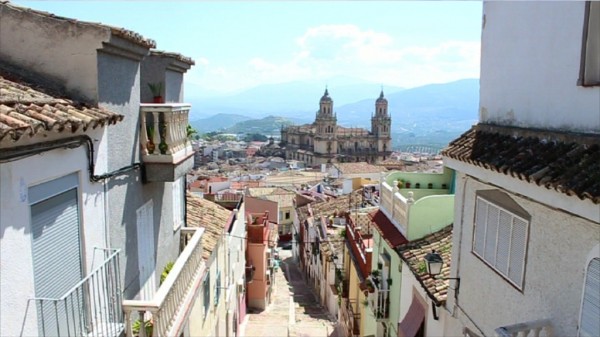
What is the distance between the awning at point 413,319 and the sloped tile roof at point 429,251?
102 centimetres

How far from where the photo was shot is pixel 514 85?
7.27 meters

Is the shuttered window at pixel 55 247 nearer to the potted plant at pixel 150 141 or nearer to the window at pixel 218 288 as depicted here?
the potted plant at pixel 150 141

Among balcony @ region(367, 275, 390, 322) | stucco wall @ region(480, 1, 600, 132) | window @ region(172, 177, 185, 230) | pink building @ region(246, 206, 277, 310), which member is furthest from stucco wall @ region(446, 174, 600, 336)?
pink building @ region(246, 206, 277, 310)

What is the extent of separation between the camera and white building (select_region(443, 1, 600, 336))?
16.8 feet

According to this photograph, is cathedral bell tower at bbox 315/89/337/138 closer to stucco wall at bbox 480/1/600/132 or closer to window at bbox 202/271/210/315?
window at bbox 202/271/210/315

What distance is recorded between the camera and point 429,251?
11586 mm

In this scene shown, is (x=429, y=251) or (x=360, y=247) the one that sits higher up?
(x=429, y=251)

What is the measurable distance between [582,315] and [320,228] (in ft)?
99.0

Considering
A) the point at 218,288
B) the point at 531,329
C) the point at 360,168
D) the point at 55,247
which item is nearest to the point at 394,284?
the point at 218,288

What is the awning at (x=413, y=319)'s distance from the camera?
1120 centimetres

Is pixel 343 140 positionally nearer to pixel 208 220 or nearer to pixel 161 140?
pixel 208 220

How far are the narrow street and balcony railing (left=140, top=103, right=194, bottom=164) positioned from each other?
18.8 meters

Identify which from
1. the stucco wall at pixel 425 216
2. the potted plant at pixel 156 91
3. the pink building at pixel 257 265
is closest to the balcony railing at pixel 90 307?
the potted plant at pixel 156 91

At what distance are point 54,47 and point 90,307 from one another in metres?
3.32
